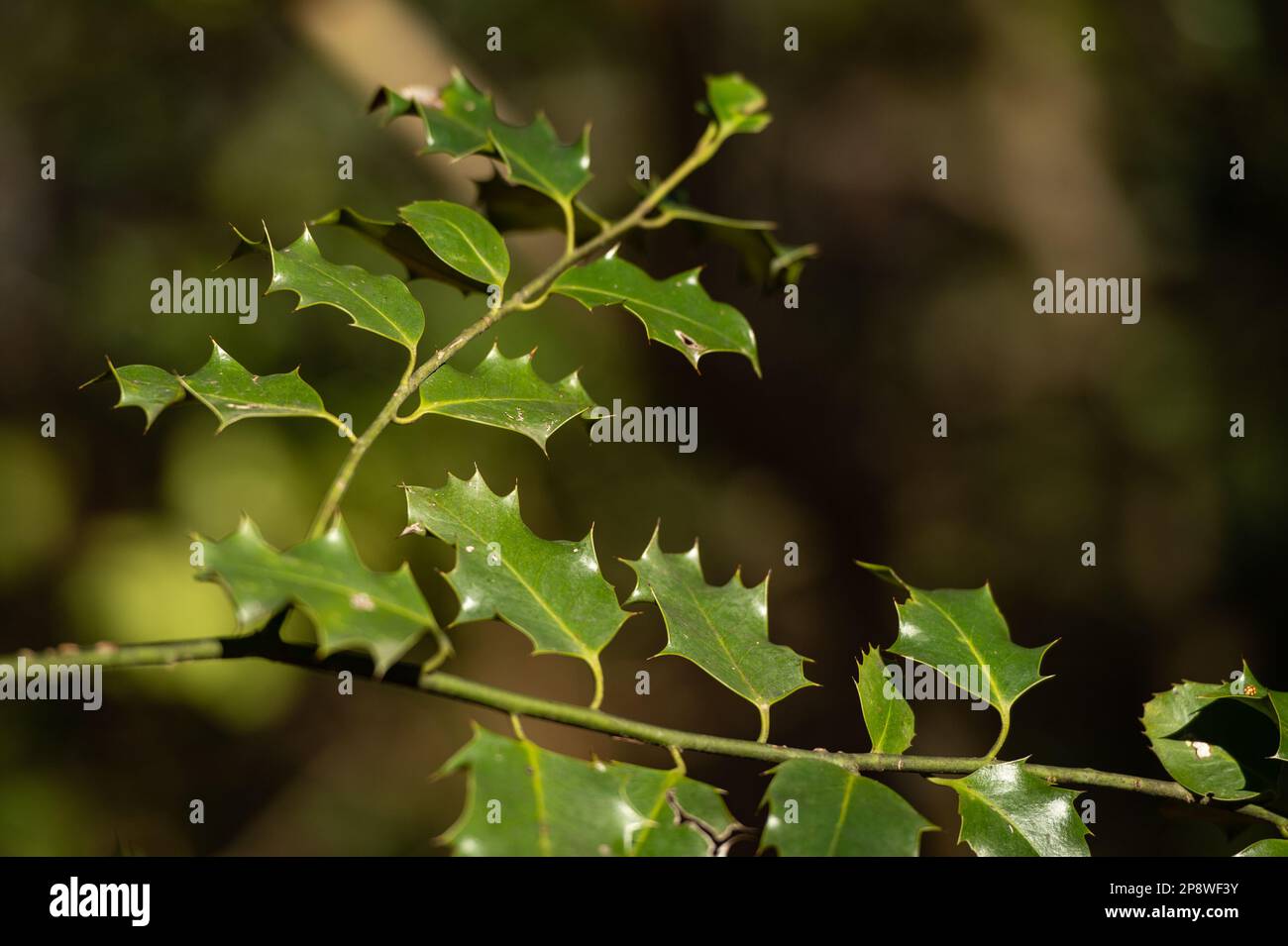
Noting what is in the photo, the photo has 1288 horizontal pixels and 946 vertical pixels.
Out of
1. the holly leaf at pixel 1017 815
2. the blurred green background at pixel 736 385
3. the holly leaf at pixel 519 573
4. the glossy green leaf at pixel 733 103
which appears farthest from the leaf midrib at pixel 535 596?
the blurred green background at pixel 736 385

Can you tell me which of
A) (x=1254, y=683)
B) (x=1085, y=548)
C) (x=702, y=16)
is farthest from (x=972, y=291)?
(x=1254, y=683)

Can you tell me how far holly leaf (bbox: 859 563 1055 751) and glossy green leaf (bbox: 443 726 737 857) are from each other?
0.69ft

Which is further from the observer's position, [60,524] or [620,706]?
[620,706]

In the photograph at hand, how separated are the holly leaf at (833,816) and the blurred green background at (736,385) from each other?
2141 mm

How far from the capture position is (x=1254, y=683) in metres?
0.66

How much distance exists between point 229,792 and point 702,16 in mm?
2460

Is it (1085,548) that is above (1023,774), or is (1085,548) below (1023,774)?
above

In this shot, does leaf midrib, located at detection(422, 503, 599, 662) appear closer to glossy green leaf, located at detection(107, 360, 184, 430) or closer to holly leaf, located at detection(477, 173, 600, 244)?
glossy green leaf, located at detection(107, 360, 184, 430)

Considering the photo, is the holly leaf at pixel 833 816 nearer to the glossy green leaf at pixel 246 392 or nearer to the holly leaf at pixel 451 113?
the glossy green leaf at pixel 246 392

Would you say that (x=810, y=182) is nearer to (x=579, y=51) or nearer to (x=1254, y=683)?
(x=579, y=51)

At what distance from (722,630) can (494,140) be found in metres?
0.38

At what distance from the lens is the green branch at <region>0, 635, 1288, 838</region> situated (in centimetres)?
50

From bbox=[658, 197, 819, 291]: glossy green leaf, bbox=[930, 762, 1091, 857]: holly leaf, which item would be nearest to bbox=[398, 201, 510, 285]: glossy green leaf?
bbox=[658, 197, 819, 291]: glossy green leaf

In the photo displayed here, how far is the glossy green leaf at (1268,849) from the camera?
605 millimetres
